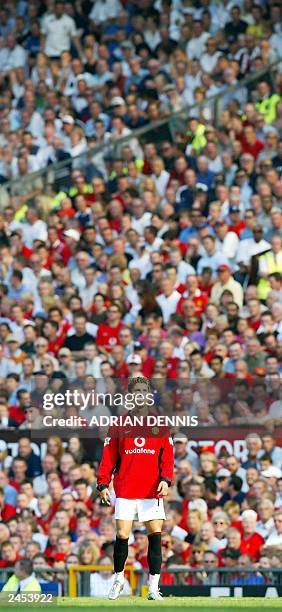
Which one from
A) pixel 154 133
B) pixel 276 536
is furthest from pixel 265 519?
pixel 154 133

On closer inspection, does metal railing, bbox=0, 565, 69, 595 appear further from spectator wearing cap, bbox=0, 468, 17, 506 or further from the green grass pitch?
the green grass pitch

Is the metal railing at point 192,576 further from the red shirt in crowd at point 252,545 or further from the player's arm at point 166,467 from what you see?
the player's arm at point 166,467

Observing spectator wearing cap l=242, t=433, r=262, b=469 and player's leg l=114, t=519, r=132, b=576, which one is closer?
player's leg l=114, t=519, r=132, b=576

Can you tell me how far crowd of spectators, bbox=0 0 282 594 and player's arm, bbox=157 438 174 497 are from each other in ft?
5.59

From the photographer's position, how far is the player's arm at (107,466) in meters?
11.7

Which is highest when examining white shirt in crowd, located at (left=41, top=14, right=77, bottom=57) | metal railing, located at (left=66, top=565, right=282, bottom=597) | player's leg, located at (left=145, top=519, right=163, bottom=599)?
white shirt in crowd, located at (left=41, top=14, right=77, bottom=57)

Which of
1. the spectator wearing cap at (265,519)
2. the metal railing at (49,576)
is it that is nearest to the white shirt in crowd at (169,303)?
the spectator wearing cap at (265,519)

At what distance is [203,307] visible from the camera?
18469 mm

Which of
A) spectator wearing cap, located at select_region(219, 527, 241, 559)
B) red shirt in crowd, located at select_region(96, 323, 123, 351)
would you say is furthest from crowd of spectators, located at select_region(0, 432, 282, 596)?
red shirt in crowd, located at select_region(96, 323, 123, 351)

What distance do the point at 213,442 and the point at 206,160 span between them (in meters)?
4.41

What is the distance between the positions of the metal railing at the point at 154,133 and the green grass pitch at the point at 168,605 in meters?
8.81

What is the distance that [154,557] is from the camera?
11891 millimetres

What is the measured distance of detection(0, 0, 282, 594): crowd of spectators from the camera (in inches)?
625

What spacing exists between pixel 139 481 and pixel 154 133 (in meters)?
8.91
